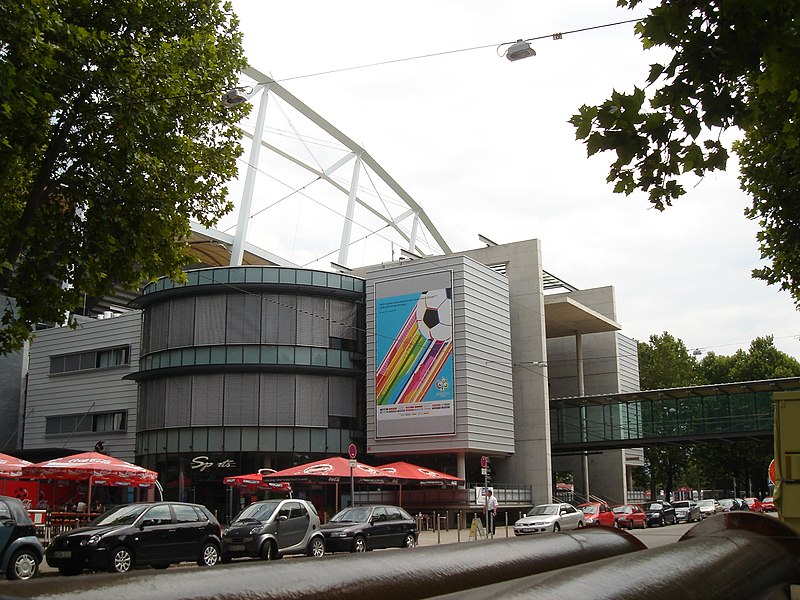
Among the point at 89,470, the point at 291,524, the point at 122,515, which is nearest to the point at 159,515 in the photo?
A: the point at 122,515

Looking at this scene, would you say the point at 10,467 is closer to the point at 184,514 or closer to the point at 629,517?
the point at 184,514

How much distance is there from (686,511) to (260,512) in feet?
117

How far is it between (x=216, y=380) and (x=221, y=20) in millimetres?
26663

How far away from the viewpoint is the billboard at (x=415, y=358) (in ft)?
138

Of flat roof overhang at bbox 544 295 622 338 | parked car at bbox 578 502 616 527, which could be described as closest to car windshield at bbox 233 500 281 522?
parked car at bbox 578 502 616 527

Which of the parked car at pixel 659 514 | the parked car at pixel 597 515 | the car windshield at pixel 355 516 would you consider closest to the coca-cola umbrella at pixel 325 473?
the car windshield at pixel 355 516

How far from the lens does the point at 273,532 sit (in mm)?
22172

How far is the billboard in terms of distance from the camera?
42.1m

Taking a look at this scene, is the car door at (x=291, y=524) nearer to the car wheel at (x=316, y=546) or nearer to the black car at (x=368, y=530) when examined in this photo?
the car wheel at (x=316, y=546)

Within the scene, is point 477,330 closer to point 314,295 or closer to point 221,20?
point 314,295

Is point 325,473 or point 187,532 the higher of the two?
point 325,473

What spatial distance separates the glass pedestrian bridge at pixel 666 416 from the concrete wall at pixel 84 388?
26.5 m

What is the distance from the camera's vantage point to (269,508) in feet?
74.9

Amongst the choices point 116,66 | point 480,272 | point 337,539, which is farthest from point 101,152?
point 480,272
